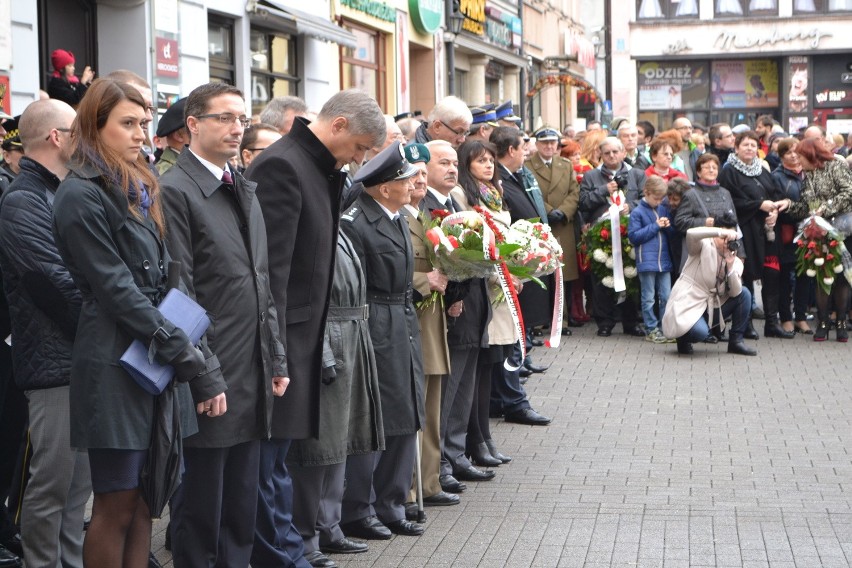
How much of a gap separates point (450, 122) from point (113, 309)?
455 centimetres

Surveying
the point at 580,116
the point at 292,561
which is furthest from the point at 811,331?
the point at 580,116

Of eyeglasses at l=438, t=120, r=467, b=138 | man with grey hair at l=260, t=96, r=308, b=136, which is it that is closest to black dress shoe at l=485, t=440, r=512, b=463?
eyeglasses at l=438, t=120, r=467, b=138

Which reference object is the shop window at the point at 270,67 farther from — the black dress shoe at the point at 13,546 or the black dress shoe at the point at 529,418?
the black dress shoe at the point at 13,546

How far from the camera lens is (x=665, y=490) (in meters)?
7.66

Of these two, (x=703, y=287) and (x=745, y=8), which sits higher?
(x=745, y=8)

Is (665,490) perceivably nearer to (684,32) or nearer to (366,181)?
(366,181)

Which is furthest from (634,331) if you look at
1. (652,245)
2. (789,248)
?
(789,248)

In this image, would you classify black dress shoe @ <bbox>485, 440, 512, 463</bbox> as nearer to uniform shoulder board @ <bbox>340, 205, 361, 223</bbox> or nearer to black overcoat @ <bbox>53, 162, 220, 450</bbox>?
uniform shoulder board @ <bbox>340, 205, 361, 223</bbox>

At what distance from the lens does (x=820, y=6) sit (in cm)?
4672

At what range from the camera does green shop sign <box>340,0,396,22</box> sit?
21281mm

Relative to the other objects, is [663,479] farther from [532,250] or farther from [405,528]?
[405,528]

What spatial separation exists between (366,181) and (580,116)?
40.6m

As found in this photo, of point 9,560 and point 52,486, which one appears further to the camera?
point 9,560

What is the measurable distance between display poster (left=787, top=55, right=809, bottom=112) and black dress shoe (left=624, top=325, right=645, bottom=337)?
112ft
